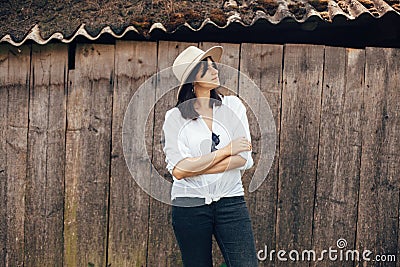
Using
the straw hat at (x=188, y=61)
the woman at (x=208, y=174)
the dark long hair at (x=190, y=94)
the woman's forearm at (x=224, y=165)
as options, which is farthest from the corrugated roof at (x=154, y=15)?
the woman's forearm at (x=224, y=165)

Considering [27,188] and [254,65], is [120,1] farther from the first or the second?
[27,188]

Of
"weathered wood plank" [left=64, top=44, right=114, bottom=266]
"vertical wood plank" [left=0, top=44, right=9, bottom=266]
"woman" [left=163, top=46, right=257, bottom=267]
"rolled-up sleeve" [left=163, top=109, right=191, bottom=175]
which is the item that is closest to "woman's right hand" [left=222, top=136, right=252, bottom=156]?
"woman" [left=163, top=46, right=257, bottom=267]

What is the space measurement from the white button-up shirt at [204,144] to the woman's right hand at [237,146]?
0.11ft

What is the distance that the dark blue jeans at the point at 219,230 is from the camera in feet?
12.6

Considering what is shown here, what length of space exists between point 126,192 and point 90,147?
1.47 ft

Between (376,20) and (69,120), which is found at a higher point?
(376,20)

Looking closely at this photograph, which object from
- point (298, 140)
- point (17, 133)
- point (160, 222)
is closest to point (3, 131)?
point (17, 133)

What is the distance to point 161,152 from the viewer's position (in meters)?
5.08

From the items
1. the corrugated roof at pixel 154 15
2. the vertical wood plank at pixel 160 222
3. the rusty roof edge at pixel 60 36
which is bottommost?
the vertical wood plank at pixel 160 222

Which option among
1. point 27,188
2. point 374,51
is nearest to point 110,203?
point 27,188

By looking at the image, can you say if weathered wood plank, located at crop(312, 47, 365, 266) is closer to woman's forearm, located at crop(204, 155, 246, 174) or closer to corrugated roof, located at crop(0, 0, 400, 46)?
corrugated roof, located at crop(0, 0, 400, 46)

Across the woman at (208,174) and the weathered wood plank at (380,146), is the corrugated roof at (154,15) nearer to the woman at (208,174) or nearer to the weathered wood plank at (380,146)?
the weathered wood plank at (380,146)

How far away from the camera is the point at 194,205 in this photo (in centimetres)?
384

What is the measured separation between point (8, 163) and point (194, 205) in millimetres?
1983
